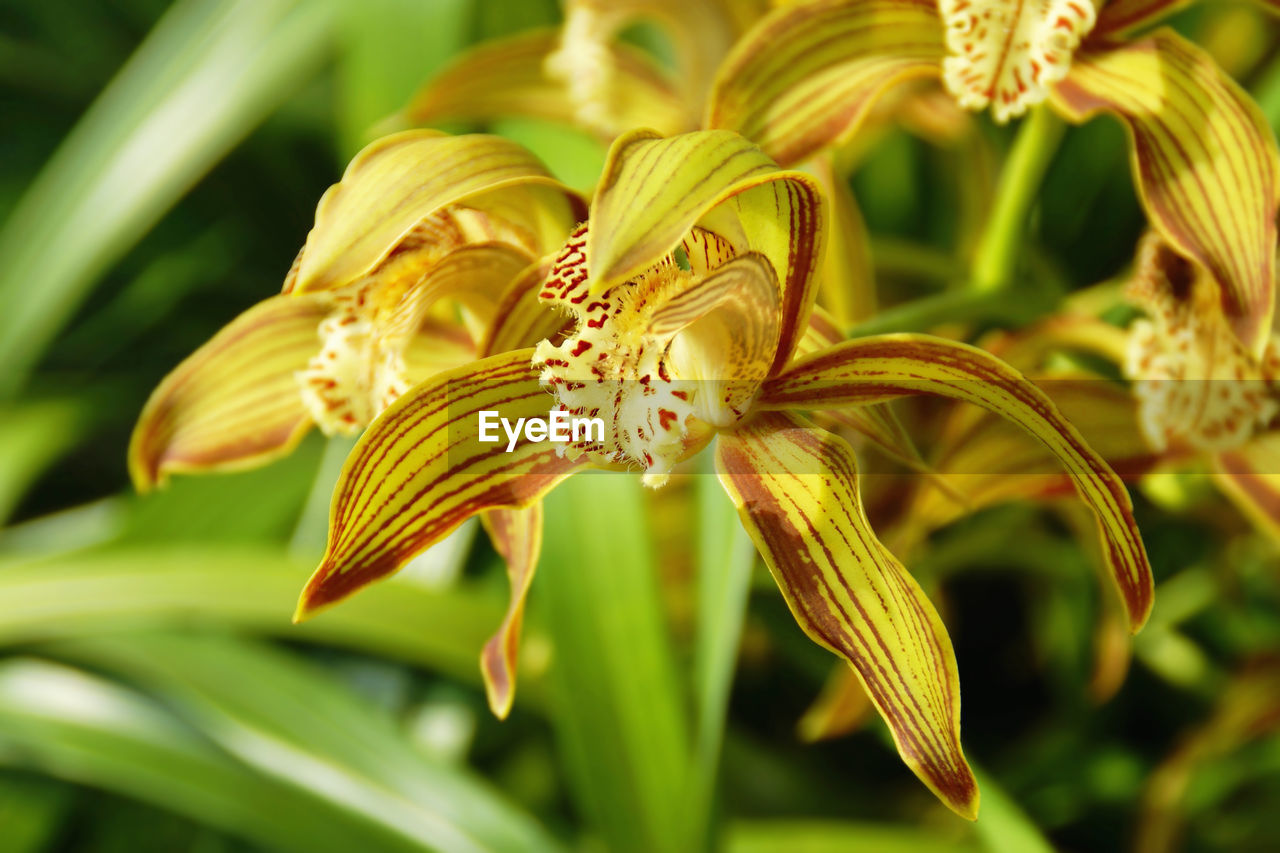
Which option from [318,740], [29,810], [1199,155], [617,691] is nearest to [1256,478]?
[1199,155]

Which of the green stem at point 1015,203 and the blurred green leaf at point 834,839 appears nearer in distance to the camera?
the green stem at point 1015,203

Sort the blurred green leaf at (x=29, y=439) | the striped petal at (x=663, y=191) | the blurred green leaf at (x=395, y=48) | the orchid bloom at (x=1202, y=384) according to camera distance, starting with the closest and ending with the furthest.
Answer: the striped petal at (x=663, y=191), the orchid bloom at (x=1202, y=384), the blurred green leaf at (x=395, y=48), the blurred green leaf at (x=29, y=439)

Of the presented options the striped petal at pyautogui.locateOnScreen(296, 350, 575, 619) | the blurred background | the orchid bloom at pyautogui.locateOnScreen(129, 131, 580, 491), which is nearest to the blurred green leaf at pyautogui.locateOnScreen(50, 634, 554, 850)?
the blurred background

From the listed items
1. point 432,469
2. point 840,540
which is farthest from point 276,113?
point 840,540

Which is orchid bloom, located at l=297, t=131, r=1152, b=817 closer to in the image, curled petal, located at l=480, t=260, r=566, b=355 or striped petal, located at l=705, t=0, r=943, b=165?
curled petal, located at l=480, t=260, r=566, b=355

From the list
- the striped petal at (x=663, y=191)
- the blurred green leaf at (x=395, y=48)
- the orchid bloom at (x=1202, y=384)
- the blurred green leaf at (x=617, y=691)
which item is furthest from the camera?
the blurred green leaf at (x=395, y=48)

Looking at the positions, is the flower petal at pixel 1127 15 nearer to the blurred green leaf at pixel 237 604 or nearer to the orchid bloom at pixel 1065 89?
the orchid bloom at pixel 1065 89

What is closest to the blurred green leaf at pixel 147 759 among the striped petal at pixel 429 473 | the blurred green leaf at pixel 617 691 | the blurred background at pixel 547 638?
the blurred background at pixel 547 638
